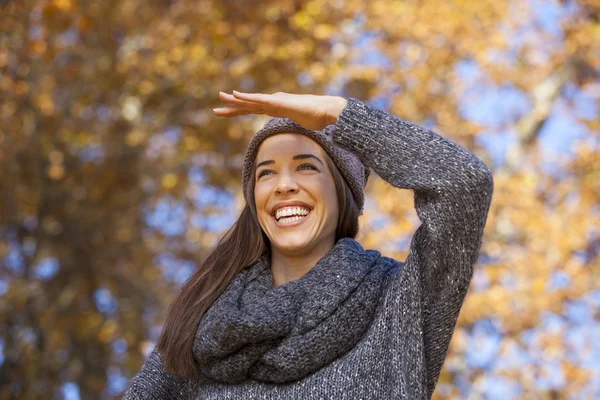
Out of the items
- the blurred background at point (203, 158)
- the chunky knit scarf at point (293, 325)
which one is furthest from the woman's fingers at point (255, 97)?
the blurred background at point (203, 158)

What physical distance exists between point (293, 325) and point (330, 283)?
0.52 feet

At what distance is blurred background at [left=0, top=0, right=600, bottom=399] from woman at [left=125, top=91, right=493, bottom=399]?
18.3 ft

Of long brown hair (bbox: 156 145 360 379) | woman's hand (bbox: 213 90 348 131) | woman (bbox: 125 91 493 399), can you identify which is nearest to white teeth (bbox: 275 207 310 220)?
woman (bbox: 125 91 493 399)

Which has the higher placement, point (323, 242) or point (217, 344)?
point (323, 242)

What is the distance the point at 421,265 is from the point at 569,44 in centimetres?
896

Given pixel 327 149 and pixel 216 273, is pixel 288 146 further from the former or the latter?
pixel 216 273

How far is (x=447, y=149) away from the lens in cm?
236

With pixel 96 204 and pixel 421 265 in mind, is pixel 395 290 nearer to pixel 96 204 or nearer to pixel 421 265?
pixel 421 265

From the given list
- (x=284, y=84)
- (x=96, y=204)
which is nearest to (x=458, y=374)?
(x=284, y=84)

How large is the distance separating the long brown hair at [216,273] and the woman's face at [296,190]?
6 cm

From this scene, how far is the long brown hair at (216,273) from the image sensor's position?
2621 mm

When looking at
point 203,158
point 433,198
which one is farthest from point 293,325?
point 203,158

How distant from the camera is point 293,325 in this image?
2.46m

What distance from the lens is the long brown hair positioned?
8.60ft
